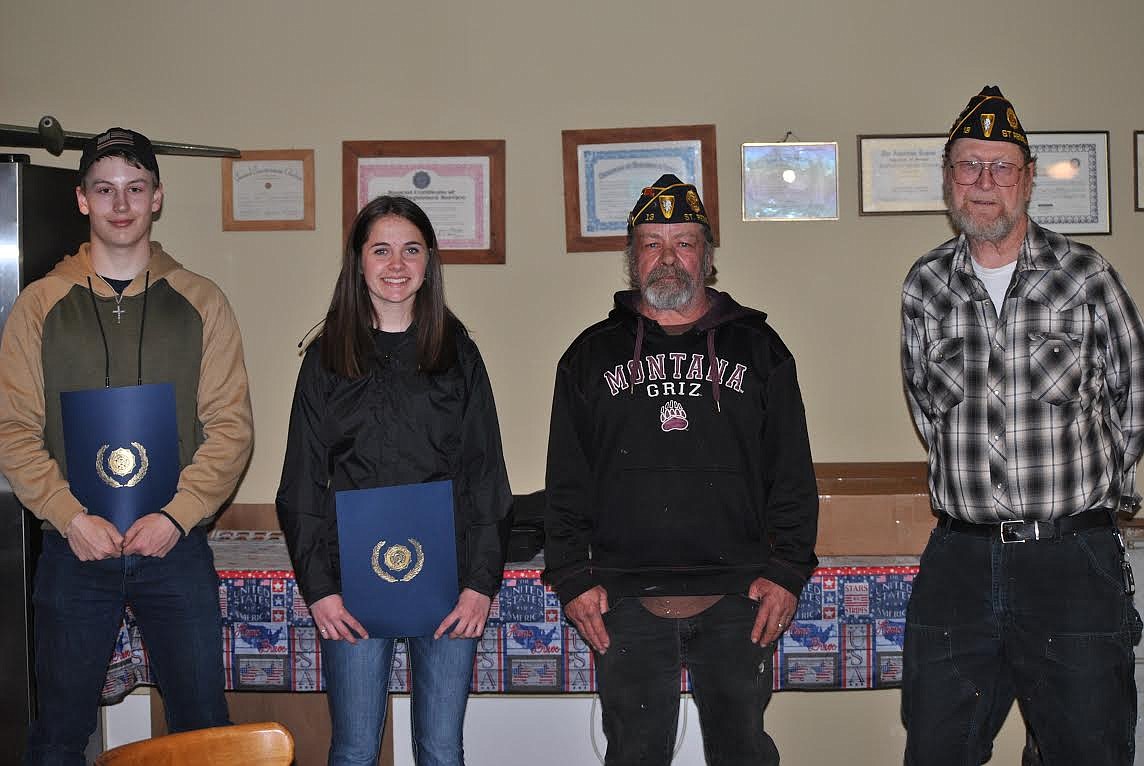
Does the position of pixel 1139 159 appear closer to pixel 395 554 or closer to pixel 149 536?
pixel 395 554

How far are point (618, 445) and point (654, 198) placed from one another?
56 centimetres

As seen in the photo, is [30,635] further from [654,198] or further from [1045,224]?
[1045,224]

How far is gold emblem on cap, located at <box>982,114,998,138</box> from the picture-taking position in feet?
7.57

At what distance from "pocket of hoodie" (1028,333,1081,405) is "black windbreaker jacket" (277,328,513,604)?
114 centimetres

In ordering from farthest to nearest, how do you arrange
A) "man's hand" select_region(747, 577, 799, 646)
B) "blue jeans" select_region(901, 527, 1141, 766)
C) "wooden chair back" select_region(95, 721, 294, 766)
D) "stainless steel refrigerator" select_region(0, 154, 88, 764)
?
A: "stainless steel refrigerator" select_region(0, 154, 88, 764), "man's hand" select_region(747, 577, 799, 646), "blue jeans" select_region(901, 527, 1141, 766), "wooden chair back" select_region(95, 721, 294, 766)

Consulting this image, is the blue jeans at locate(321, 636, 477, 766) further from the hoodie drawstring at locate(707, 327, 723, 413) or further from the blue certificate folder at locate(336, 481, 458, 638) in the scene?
the hoodie drawstring at locate(707, 327, 723, 413)

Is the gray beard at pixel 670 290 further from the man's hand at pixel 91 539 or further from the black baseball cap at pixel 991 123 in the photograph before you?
the man's hand at pixel 91 539

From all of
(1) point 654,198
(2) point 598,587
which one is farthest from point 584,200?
(2) point 598,587

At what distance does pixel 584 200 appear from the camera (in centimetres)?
333

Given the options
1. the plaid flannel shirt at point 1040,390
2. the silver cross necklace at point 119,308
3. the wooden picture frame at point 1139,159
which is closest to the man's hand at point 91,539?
the silver cross necklace at point 119,308

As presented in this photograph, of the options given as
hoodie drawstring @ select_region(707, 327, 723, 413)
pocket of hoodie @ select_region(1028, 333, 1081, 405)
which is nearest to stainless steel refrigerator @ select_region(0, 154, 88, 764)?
hoodie drawstring @ select_region(707, 327, 723, 413)

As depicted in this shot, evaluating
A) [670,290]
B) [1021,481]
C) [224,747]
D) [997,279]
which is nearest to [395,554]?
[224,747]

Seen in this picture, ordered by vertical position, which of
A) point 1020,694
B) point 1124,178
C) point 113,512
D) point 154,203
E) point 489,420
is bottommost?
point 1020,694

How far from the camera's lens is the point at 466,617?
2.24 m
